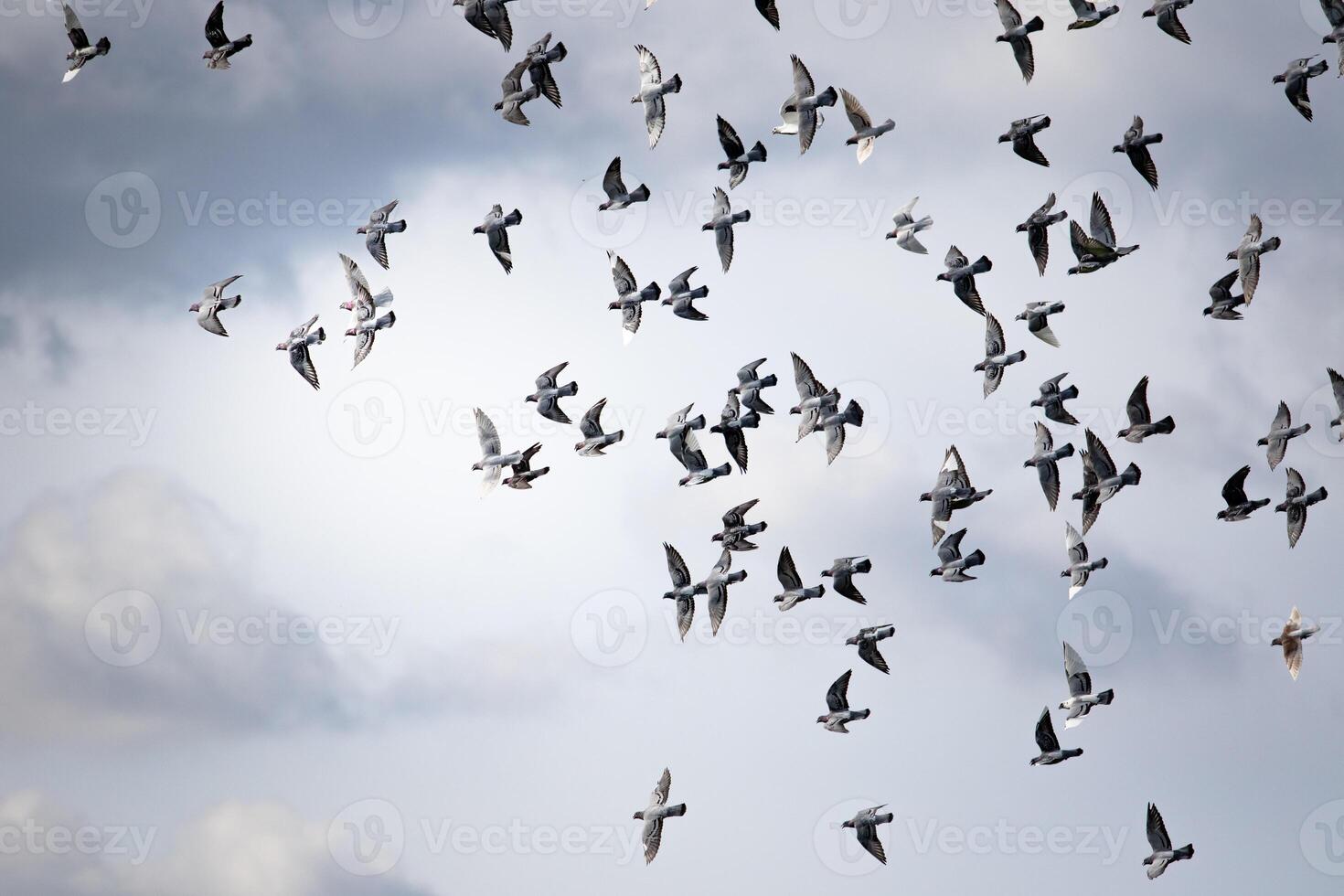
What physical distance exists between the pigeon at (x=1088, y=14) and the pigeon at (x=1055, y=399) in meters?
17.1

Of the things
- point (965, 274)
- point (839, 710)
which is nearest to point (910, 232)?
point (965, 274)

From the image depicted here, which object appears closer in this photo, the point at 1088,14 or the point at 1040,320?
the point at 1088,14

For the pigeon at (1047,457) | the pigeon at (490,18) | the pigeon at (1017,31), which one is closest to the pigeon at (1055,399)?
the pigeon at (1047,457)

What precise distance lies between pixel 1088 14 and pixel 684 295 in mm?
22430

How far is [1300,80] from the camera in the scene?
103m

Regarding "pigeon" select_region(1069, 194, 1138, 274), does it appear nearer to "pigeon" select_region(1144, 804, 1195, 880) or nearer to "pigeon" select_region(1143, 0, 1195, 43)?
"pigeon" select_region(1143, 0, 1195, 43)

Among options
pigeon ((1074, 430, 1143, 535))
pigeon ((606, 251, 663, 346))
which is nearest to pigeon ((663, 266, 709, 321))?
pigeon ((606, 251, 663, 346))

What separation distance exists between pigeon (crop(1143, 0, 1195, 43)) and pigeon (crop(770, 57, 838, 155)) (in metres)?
14.4

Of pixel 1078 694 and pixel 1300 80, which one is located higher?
pixel 1300 80

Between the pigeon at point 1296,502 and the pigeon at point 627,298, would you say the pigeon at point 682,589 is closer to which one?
the pigeon at point 627,298

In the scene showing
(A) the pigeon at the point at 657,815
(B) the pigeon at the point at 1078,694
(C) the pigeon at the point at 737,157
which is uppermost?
(C) the pigeon at the point at 737,157

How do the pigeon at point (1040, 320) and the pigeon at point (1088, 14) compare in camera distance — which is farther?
the pigeon at point (1040, 320)

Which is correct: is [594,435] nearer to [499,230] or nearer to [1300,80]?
[499,230]

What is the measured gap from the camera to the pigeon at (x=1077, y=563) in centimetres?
10981
